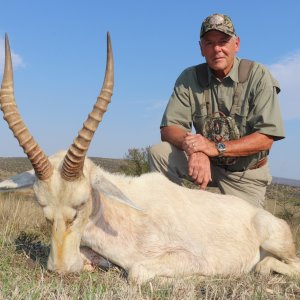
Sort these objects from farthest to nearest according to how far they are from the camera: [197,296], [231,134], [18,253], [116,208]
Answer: [231,134], [18,253], [116,208], [197,296]

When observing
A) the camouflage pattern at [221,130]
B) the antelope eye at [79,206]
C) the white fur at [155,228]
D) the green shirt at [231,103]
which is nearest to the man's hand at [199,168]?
the white fur at [155,228]

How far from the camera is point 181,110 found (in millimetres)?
8039

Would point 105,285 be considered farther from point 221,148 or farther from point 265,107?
point 265,107

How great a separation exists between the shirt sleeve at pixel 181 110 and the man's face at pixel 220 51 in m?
0.61

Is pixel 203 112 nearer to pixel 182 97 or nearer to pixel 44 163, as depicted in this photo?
pixel 182 97

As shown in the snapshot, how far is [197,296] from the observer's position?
4.57m

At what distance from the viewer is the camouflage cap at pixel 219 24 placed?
7445mm

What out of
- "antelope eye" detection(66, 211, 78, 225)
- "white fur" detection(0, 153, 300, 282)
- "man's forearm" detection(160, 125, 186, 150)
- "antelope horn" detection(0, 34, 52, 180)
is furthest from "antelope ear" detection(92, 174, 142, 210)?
"man's forearm" detection(160, 125, 186, 150)

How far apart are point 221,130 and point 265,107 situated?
737 millimetres

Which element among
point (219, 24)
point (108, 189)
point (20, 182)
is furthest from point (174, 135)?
point (20, 182)

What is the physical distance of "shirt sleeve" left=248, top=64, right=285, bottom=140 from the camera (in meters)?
7.22

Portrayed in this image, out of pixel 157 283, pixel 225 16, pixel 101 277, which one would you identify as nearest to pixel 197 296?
pixel 157 283

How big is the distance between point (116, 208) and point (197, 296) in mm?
1550

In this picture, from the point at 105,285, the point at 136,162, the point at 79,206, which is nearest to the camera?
the point at 105,285
